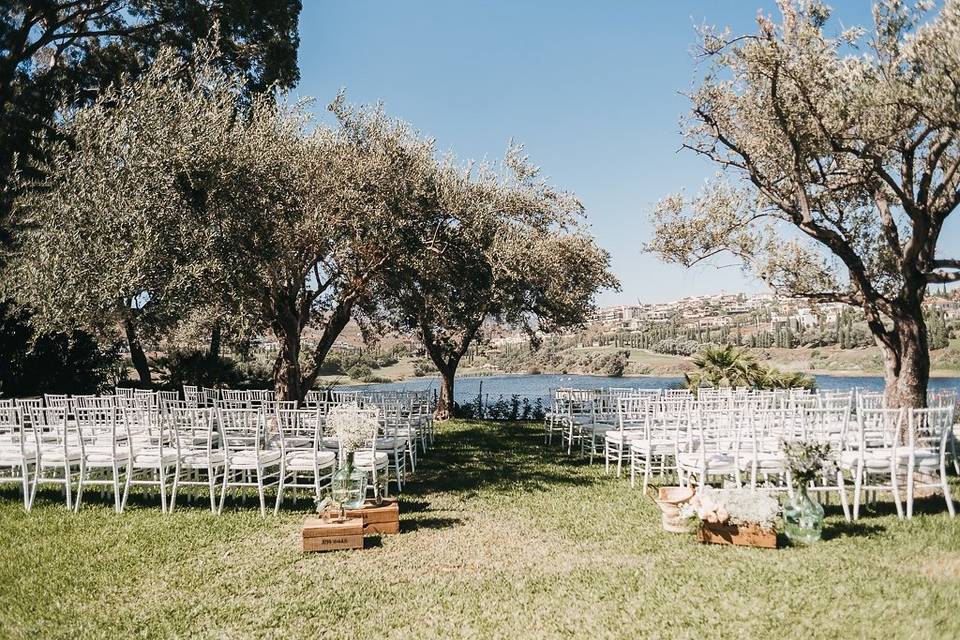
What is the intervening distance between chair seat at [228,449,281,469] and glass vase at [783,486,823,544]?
539 cm

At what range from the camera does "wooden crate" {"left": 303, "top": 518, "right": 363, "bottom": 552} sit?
5.76 meters

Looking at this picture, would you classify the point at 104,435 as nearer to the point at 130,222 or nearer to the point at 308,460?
the point at 130,222

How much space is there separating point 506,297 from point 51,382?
11.3 meters

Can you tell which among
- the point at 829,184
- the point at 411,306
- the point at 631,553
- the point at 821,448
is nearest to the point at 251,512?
the point at 631,553

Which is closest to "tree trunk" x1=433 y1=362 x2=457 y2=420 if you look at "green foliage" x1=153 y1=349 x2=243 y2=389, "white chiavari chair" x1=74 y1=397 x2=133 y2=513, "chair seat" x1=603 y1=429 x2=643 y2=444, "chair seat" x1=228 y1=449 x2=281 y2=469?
"green foliage" x1=153 y1=349 x2=243 y2=389

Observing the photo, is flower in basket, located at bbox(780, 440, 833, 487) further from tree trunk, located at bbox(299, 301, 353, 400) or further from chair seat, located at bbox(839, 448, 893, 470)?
tree trunk, located at bbox(299, 301, 353, 400)

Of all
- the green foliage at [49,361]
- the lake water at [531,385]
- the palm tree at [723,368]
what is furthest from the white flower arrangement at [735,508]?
the green foliage at [49,361]

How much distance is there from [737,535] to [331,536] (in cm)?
368

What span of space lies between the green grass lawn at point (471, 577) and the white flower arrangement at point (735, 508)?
0.90 feet

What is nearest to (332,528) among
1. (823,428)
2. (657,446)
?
(657,446)

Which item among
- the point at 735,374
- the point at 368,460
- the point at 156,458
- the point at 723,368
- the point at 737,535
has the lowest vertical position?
the point at 737,535

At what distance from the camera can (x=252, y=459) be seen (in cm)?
725

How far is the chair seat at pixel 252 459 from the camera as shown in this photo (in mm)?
7156

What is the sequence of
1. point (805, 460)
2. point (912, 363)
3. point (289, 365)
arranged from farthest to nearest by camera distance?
point (289, 365) < point (912, 363) < point (805, 460)
